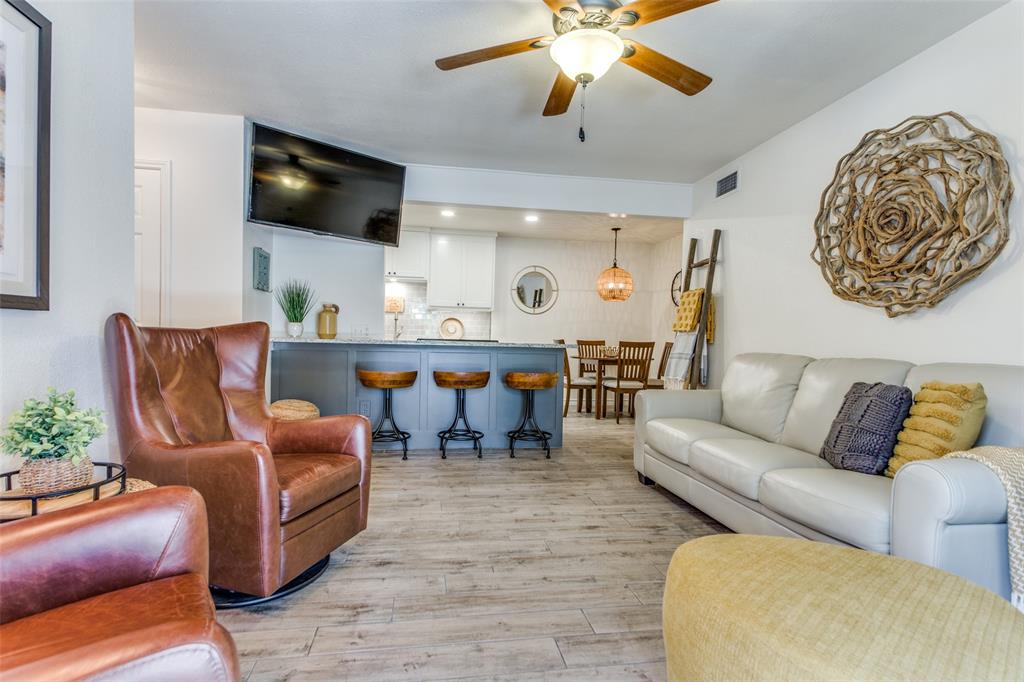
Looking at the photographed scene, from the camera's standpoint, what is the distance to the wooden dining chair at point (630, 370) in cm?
588

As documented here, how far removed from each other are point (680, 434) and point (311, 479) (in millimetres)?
2083

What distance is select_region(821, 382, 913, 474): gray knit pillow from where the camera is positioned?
2.06 meters

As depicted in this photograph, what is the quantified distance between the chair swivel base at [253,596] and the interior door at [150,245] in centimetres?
Result: 254

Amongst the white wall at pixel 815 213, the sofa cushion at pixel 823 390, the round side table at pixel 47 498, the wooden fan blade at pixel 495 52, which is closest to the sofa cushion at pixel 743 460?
the sofa cushion at pixel 823 390

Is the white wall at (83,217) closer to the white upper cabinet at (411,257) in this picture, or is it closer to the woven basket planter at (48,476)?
the woven basket planter at (48,476)

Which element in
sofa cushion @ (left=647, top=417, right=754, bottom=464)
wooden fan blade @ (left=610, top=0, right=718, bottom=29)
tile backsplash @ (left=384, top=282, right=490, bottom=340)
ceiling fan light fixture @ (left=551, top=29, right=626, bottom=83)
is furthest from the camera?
tile backsplash @ (left=384, top=282, right=490, bottom=340)

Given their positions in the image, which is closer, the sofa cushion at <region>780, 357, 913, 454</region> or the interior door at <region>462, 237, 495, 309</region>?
the sofa cushion at <region>780, 357, 913, 454</region>

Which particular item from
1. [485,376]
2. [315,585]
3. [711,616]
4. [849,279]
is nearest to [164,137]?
[485,376]

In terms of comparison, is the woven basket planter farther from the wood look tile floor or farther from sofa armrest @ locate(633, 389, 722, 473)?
sofa armrest @ locate(633, 389, 722, 473)

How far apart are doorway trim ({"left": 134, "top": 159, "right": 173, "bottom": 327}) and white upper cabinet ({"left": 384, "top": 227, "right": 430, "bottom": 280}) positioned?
3435mm

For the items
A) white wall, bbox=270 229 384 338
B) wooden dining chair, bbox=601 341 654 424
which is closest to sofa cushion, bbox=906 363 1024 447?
wooden dining chair, bbox=601 341 654 424

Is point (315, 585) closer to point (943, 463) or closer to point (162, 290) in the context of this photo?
point (943, 463)

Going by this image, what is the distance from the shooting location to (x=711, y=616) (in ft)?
3.46

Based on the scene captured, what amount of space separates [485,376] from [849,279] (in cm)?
269
